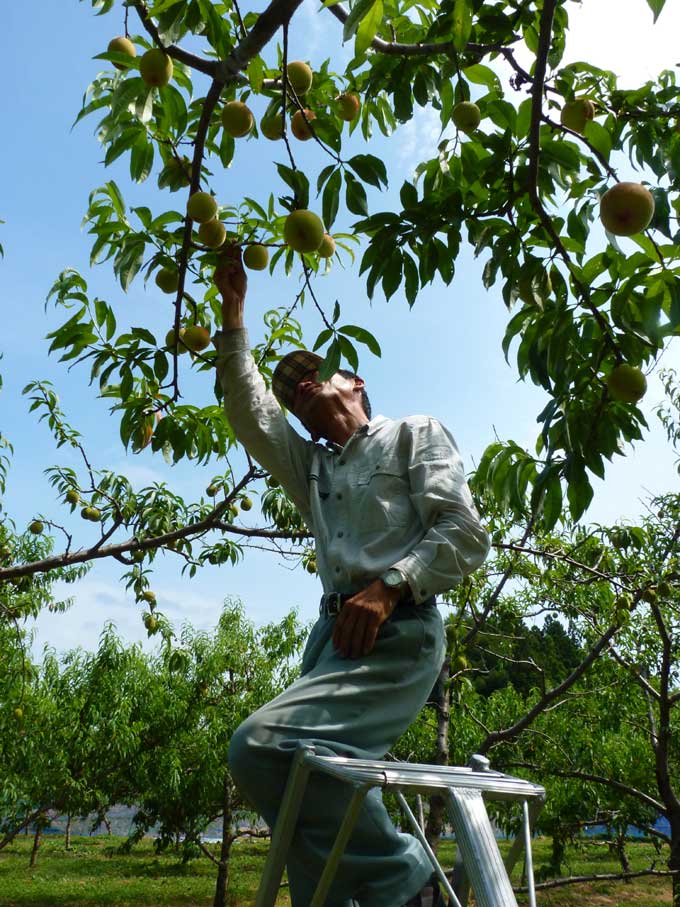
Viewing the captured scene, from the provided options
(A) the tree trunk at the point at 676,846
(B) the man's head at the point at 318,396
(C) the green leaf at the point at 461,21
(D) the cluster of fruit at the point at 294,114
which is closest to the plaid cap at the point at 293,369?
(B) the man's head at the point at 318,396

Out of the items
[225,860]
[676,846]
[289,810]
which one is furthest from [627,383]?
[225,860]

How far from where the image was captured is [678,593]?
4.92 metres

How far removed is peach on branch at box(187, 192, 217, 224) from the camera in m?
1.88

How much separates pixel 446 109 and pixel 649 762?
26.7ft

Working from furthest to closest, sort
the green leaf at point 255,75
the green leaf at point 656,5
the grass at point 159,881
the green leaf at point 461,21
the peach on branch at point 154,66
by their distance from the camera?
the grass at point 159,881
the green leaf at point 255,75
the peach on branch at point 154,66
the green leaf at point 461,21
the green leaf at point 656,5

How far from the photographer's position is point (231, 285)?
2.03 metres

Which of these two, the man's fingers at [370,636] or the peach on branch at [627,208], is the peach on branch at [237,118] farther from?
the man's fingers at [370,636]

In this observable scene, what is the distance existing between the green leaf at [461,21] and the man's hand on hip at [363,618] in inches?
38.9

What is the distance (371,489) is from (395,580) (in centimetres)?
30

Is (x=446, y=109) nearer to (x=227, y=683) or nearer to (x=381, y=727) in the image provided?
(x=381, y=727)

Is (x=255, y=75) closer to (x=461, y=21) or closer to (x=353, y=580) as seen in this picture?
(x=461, y=21)

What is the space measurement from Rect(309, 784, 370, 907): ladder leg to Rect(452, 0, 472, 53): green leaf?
124 cm

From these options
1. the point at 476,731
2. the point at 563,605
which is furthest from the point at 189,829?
the point at 563,605

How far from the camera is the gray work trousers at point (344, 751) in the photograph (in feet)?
4.28
